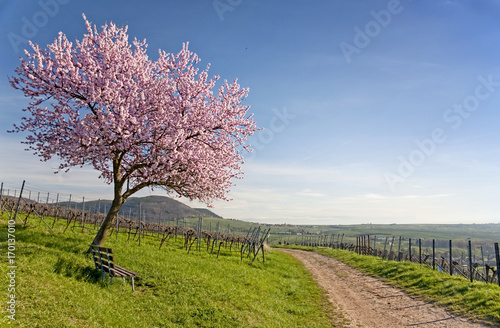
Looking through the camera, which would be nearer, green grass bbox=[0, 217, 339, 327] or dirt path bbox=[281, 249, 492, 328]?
green grass bbox=[0, 217, 339, 327]

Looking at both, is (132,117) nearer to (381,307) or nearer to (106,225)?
(106,225)

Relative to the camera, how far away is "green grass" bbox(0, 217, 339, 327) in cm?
868

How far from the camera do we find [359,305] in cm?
1462

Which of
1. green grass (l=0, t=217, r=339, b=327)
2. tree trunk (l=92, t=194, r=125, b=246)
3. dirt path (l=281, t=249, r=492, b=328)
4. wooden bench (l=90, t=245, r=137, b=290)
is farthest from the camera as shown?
tree trunk (l=92, t=194, r=125, b=246)

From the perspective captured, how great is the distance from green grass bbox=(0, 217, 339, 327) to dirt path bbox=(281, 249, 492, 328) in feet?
3.29

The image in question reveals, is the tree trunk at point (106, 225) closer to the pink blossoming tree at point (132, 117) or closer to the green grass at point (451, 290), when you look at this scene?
the pink blossoming tree at point (132, 117)

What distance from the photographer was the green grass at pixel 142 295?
8680 millimetres

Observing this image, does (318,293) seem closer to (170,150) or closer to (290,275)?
(290,275)

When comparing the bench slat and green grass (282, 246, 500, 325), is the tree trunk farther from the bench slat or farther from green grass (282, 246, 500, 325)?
green grass (282, 246, 500, 325)

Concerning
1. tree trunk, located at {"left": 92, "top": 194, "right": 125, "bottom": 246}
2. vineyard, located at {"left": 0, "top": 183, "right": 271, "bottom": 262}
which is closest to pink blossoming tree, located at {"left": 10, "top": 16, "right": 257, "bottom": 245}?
tree trunk, located at {"left": 92, "top": 194, "right": 125, "bottom": 246}

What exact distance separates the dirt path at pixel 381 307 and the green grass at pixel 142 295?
100 centimetres

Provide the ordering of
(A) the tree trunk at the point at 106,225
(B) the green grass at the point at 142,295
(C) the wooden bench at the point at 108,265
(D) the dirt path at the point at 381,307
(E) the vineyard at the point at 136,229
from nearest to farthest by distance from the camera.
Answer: (B) the green grass at the point at 142,295
(C) the wooden bench at the point at 108,265
(D) the dirt path at the point at 381,307
(A) the tree trunk at the point at 106,225
(E) the vineyard at the point at 136,229

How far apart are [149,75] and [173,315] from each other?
500 inches

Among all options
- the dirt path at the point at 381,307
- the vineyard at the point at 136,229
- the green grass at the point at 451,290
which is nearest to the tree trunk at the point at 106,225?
the vineyard at the point at 136,229
